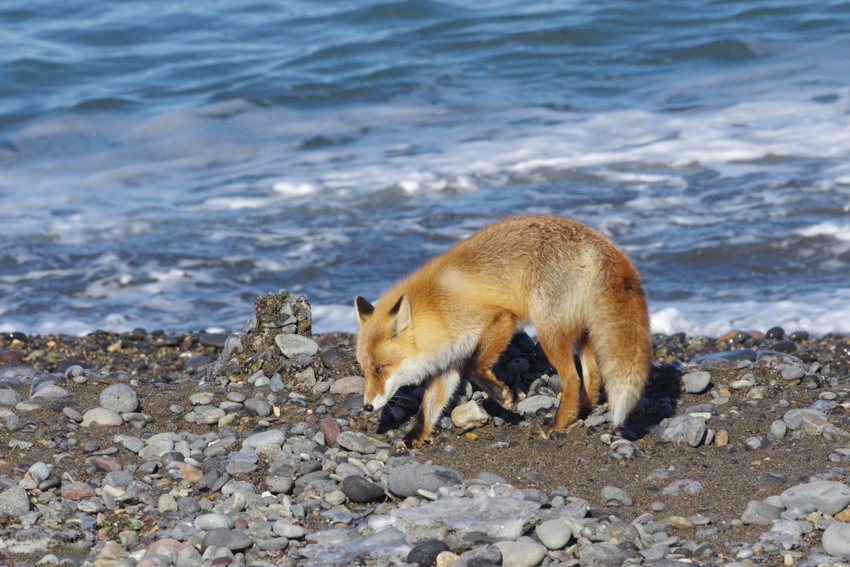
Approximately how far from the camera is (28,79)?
2262 centimetres

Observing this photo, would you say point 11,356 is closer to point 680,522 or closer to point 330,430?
point 330,430

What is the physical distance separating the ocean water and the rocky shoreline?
9.91 ft

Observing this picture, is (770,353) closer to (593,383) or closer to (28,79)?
(593,383)

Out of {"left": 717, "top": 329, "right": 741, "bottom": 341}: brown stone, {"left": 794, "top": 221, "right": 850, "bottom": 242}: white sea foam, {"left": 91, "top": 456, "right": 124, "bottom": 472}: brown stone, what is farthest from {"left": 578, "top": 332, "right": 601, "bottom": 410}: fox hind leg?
{"left": 794, "top": 221, "right": 850, "bottom": 242}: white sea foam

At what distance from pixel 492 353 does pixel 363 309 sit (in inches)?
38.1

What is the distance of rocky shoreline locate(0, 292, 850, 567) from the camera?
3.98m

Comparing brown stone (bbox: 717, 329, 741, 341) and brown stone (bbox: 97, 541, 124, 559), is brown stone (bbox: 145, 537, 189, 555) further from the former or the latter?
brown stone (bbox: 717, 329, 741, 341)

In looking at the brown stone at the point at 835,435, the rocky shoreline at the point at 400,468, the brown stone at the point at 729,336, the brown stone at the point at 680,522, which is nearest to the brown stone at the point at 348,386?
the rocky shoreline at the point at 400,468

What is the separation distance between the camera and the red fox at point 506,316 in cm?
527

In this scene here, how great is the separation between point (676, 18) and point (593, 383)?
22.7m

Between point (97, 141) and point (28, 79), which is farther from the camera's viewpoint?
point (28, 79)

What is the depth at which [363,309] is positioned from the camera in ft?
19.0

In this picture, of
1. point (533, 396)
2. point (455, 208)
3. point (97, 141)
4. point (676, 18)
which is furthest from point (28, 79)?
point (533, 396)

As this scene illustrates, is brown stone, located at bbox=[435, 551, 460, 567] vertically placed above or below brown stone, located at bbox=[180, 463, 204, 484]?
above
